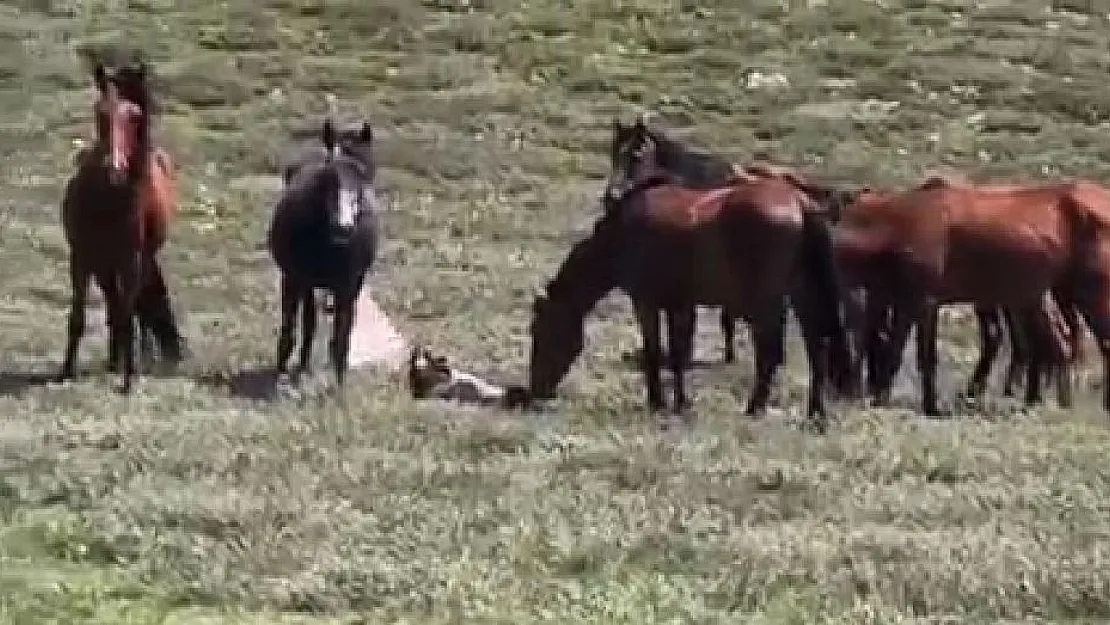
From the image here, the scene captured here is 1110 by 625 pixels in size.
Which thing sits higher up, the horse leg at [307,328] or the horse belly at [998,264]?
the horse belly at [998,264]

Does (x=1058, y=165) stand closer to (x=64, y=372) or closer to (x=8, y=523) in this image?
(x=64, y=372)

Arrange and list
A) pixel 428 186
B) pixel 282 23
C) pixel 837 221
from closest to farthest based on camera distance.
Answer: pixel 837 221 < pixel 428 186 < pixel 282 23

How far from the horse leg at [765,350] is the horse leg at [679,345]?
399 mm

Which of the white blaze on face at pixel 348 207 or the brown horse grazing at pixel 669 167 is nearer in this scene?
the white blaze on face at pixel 348 207

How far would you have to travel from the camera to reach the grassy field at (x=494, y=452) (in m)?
9.52

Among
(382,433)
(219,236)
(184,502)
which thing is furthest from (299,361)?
(219,236)

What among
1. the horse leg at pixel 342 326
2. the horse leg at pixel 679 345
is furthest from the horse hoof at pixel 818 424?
the horse leg at pixel 342 326

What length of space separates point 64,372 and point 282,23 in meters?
23.0

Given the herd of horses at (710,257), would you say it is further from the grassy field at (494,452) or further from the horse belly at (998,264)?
the grassy field at (494,452)

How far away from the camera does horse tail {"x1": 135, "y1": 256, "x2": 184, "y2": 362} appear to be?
16562 mm

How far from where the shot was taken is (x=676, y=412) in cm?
1415

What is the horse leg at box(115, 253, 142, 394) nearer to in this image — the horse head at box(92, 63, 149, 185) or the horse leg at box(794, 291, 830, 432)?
the horse head at box(92, 63, 149, 185)

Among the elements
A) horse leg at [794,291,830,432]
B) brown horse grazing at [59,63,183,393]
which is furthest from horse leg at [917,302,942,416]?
brown horse grazing at [59,63,183,393]

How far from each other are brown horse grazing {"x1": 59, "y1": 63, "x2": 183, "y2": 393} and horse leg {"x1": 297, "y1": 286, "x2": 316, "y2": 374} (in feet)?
3.27
